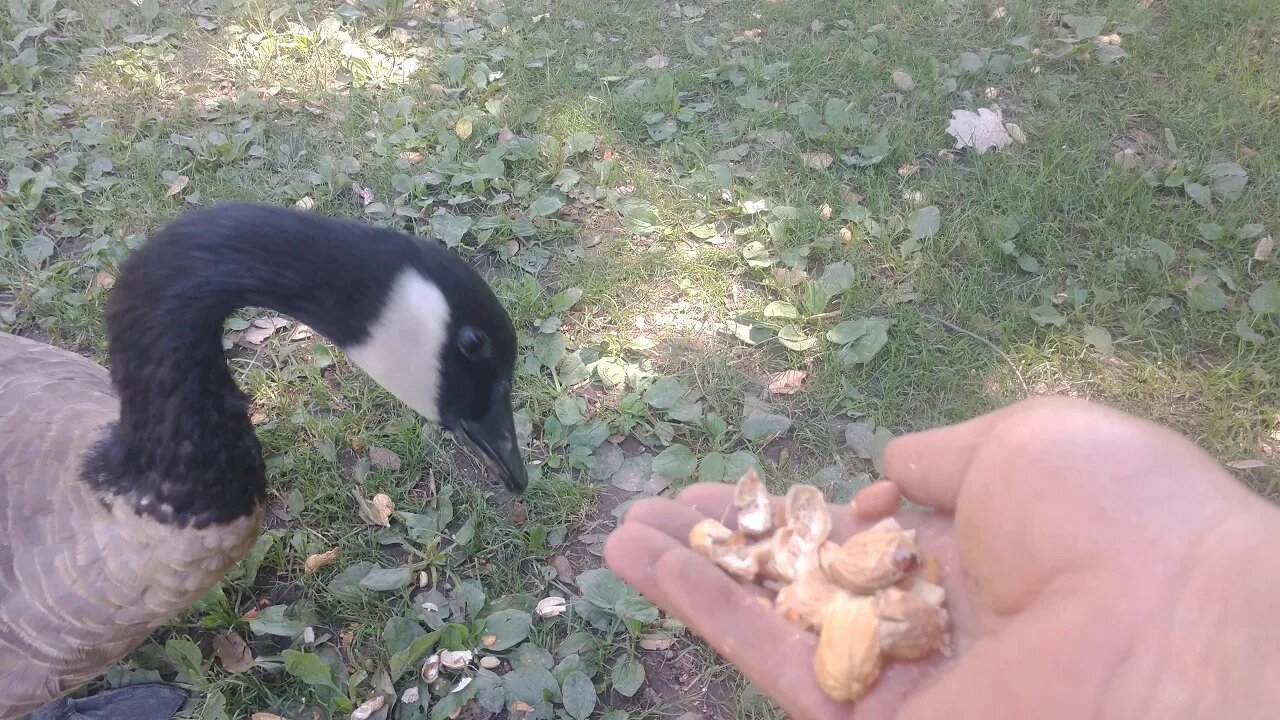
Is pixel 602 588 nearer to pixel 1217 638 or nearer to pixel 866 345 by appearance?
pixel 866 345

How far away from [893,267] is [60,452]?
2.97 metres

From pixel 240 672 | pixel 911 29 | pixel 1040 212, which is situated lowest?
pixel 240 672

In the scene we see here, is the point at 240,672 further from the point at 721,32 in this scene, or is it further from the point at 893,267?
the point at 721,32

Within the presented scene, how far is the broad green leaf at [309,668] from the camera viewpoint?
220cm

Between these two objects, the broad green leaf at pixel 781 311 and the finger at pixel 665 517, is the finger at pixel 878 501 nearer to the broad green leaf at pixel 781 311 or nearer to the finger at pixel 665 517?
the finger at pixel 665 517

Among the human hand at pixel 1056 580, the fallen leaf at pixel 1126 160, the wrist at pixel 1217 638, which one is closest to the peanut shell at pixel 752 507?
the human hand at pixel 1056 580

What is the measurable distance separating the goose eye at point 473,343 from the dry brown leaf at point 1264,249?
10.6ft

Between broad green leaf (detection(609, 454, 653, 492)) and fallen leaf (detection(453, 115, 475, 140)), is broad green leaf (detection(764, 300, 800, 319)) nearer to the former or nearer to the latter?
broad green leaf (detection(609, 454, 653, 492))

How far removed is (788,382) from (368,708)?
1.79 m

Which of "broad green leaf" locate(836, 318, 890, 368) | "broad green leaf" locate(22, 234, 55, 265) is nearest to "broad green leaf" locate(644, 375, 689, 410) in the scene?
"broad green leaf" locate(836, 318, 890, 368)

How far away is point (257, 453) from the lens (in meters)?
2.25

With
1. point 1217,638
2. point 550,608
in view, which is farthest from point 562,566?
point 1217,638

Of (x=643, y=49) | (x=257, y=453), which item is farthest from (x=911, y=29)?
(x=257, y=453)

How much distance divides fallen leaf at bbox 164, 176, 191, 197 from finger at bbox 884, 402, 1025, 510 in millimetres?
3470
